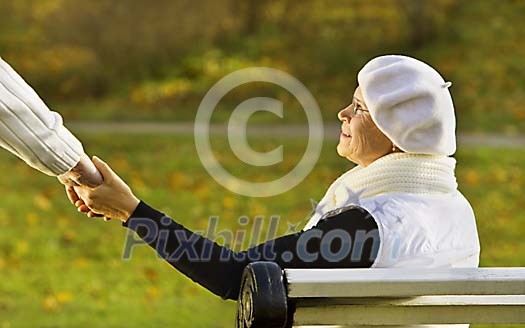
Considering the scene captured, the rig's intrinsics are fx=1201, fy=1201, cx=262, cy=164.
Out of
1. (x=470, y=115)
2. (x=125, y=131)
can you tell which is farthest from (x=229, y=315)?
(x=470, y=115)

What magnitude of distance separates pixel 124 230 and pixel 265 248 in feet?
17.7

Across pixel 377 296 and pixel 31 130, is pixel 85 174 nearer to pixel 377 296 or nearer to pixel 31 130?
pixel 31 130

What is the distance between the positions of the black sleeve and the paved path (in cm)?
795

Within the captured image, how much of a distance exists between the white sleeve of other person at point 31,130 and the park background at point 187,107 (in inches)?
148

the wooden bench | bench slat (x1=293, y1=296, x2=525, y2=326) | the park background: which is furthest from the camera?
the park background

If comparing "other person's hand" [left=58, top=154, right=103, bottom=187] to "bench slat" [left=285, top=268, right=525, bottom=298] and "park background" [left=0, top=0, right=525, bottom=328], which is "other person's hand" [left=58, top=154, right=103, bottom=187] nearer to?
"bench slat" [left=285, top=268, right=525, bottom=298]

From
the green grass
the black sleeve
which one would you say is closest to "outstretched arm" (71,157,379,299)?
the black sleeve

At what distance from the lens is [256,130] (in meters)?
10.7

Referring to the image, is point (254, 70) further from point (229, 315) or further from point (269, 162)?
point (229, 315)

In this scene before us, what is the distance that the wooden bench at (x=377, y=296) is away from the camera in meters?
2.05

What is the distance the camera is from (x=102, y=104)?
1262 centimetres

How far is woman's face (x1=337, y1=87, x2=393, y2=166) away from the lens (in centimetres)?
249

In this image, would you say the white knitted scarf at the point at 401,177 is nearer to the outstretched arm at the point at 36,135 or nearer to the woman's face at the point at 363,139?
the woman's face at the point at 363,139

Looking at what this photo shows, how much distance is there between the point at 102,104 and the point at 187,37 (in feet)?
5.15
